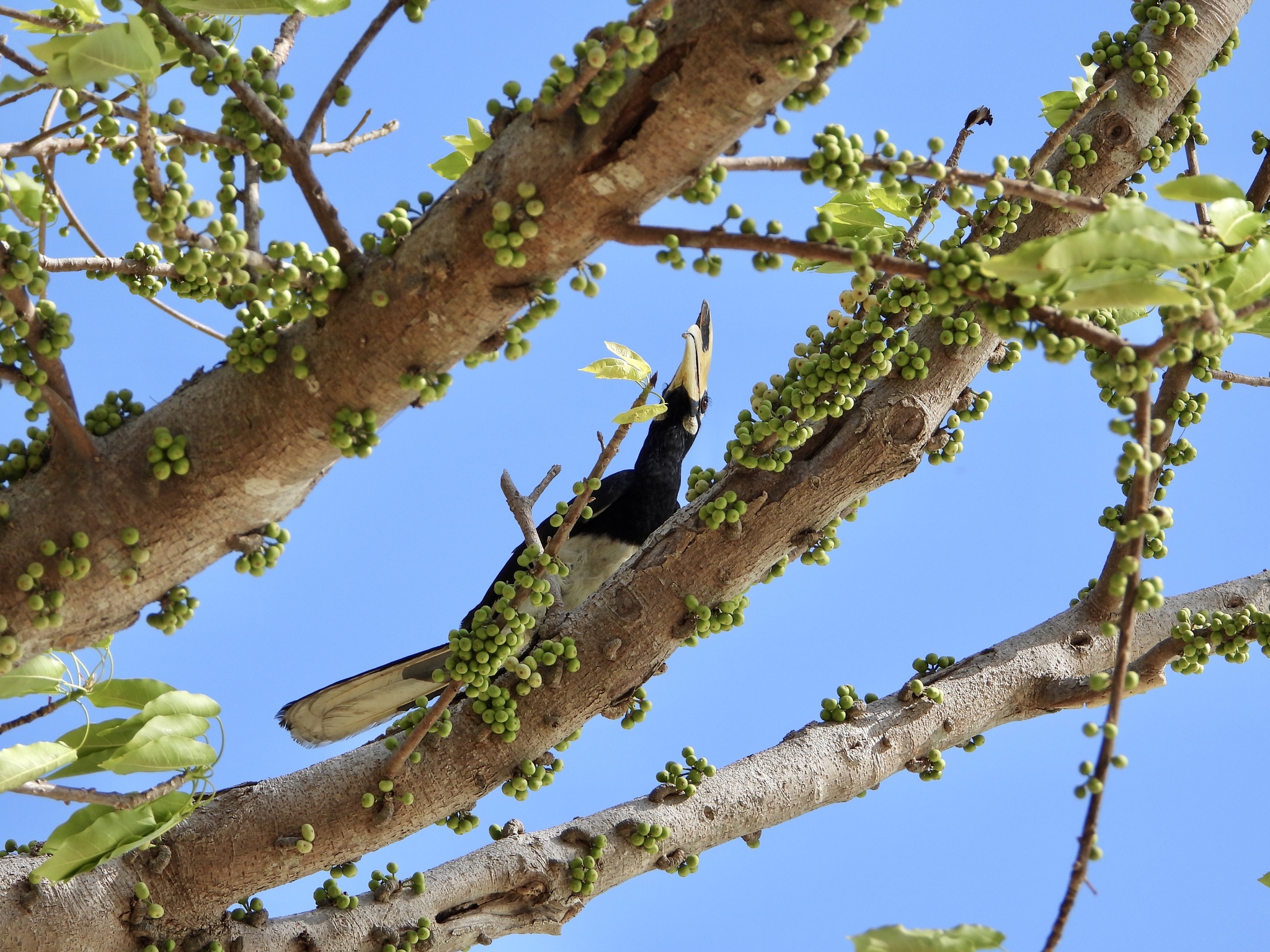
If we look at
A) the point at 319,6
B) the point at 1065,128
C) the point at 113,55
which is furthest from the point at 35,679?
the point at 1065,128

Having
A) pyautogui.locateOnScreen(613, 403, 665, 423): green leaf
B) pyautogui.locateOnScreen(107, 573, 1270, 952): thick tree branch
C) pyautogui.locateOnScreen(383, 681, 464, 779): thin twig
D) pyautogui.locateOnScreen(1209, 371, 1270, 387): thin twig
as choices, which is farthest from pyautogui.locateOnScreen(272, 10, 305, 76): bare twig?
pyautogui.locateOnScreen(1209, 371, 1270, 387): thin twig

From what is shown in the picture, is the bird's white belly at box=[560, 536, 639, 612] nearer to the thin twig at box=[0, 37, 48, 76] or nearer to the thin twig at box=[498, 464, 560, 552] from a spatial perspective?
the thin twig at box=[498, 464, 560, 552]

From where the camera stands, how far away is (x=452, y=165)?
95.5 inches

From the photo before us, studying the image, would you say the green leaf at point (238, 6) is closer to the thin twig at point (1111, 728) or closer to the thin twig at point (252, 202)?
the thin twig at point (252, 202)

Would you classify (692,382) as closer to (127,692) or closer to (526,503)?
(526,503)

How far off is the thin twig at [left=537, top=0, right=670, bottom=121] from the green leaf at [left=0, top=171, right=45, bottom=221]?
1.25m

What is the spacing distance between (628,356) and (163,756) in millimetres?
1072

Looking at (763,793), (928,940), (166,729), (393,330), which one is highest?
(393,330)

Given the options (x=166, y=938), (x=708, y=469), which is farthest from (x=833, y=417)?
(x=166, y=938)

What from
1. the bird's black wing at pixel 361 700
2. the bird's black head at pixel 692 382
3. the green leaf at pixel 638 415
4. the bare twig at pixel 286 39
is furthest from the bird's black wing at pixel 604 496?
the bare twig at pixel 286 39

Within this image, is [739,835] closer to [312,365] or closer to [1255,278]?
[312,365]

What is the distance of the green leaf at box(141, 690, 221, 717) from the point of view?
1.89 m

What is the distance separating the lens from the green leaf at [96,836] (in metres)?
1.86

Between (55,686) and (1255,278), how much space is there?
212 cm
